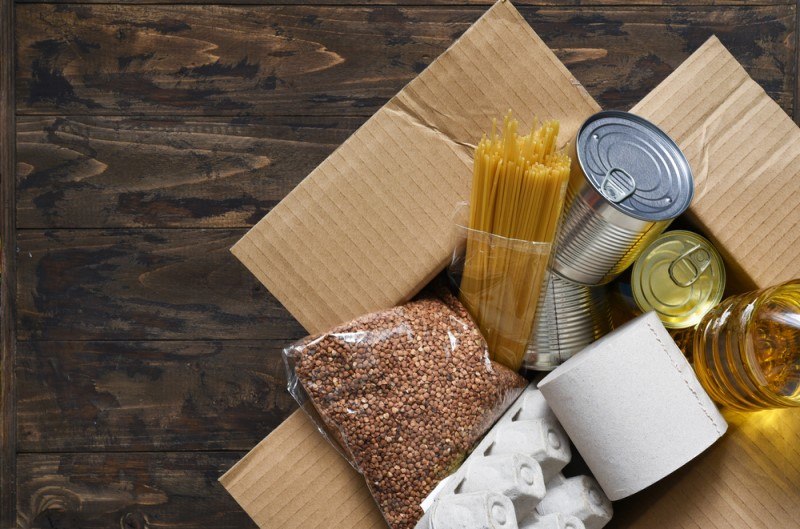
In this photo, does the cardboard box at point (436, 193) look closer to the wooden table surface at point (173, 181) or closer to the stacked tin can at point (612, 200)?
the stacked tin can at point (612, 200)

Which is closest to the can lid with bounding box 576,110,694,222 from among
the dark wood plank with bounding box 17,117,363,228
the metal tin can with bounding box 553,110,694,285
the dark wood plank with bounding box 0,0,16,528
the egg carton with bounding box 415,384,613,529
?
the metal tin can with bounding box 553,110,694,285

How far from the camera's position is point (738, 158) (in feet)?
2.78

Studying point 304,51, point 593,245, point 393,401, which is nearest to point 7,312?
point 304,51

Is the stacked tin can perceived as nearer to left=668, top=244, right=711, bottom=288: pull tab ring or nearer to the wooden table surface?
left=668, top=244, right=711, bottom=288: pull tab ring

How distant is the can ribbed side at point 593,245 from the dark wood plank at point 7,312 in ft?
3.55

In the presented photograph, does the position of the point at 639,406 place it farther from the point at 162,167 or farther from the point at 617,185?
the point at 162,167

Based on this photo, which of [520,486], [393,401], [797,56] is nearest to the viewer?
[520,486]

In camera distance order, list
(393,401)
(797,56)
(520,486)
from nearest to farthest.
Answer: (520,486)
(393,401)
(797,56)

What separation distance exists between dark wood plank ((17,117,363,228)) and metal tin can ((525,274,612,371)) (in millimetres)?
594

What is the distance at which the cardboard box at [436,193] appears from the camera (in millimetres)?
844

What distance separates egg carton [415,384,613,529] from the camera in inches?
27.8

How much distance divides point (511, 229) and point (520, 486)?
0.98ft

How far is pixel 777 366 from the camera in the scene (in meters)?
0.78

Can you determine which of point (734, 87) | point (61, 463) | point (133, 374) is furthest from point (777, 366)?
point (61, 463)
